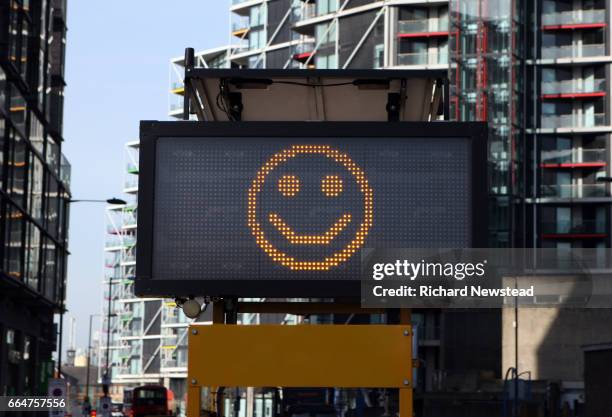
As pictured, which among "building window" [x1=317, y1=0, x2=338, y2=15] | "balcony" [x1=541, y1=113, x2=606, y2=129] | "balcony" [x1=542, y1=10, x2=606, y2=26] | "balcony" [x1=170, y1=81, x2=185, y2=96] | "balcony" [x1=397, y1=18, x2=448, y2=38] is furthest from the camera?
"balcony" [x1=170, y1=81, x2=185, y2=96]

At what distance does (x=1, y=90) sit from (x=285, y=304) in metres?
53.0

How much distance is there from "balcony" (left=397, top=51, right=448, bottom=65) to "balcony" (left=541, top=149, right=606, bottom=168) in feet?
36.8

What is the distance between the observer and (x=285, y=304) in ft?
24.0

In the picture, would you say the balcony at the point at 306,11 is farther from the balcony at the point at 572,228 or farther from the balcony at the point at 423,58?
the balcony at the point at 572,228

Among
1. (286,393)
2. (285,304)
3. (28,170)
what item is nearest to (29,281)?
(28,170)

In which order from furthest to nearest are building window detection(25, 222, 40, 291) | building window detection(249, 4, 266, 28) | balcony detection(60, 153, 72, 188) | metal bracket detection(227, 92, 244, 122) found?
building window detection(249, 4, 266, 28) → balcony detection(60, 153, 72, 188) → building window detection(25, 222, 40, 291) → metal bracket detection(227, 92, 244, 122)

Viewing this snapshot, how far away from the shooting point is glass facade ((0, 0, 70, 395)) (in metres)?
60.5

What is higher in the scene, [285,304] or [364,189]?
[364,189]

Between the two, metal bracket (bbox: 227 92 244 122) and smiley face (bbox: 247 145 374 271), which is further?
metal bracket (bbox: 227 92 244 122)

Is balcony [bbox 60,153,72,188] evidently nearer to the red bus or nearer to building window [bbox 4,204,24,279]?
building window [bbox 4,204,24,279]

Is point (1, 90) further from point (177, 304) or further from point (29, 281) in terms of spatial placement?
point (177, 304)

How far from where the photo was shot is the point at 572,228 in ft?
332

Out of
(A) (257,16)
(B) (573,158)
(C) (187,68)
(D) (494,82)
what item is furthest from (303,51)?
(C) (187,68)

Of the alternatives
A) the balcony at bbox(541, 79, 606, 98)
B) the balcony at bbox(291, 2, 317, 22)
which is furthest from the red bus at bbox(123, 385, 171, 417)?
the balcony at bbox(541, 79, 606, 98)
